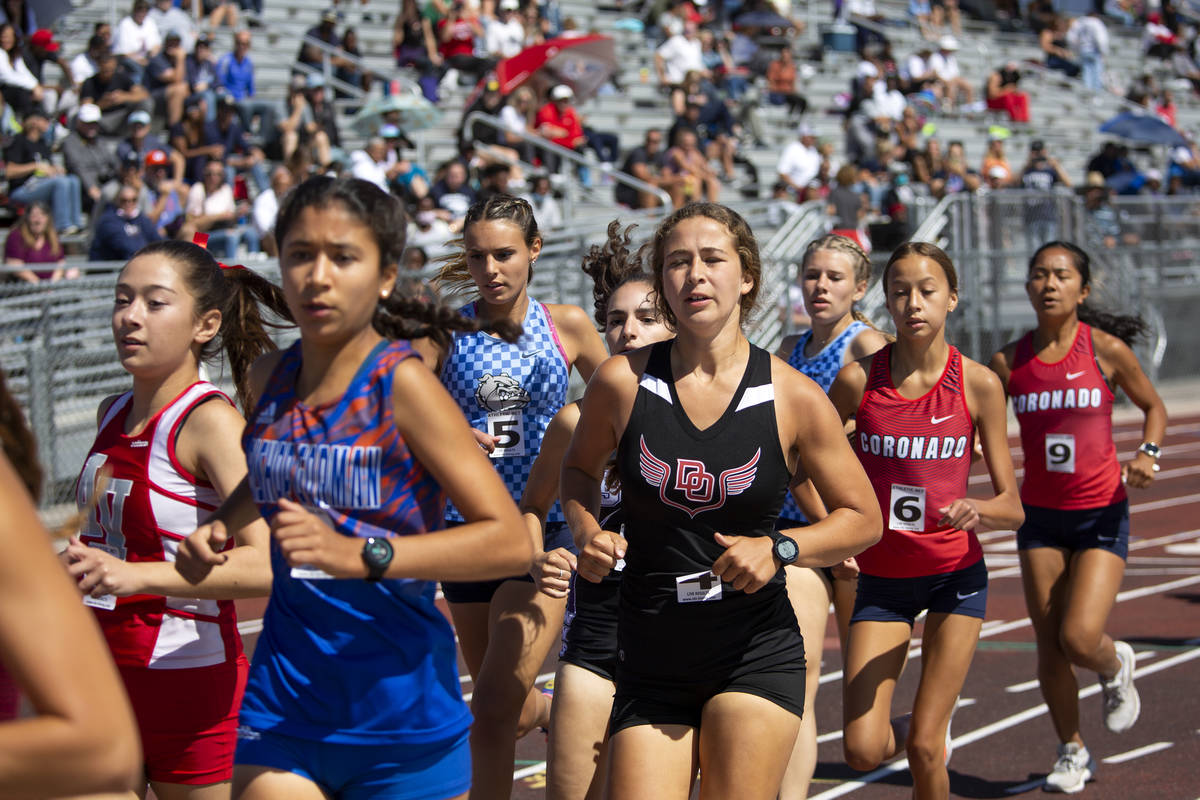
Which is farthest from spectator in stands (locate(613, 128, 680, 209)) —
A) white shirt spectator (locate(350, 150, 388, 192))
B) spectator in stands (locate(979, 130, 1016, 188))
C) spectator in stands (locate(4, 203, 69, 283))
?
spectator in stands (locate(4, 203, 69, 283))

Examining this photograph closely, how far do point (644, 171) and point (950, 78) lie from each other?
42.3 feet

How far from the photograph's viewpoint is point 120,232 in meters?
13.5

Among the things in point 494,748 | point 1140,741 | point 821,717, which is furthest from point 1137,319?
point 494,748

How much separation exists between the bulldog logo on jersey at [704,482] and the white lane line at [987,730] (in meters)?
2.85

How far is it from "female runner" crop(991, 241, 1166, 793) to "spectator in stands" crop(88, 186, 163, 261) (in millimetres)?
9141

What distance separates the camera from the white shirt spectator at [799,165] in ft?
72.2

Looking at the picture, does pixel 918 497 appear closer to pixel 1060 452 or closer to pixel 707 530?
pixel 1060 452

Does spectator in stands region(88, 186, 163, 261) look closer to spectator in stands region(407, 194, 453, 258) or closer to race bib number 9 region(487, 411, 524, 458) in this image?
spectator in stands region(407, 194, 453, 258)

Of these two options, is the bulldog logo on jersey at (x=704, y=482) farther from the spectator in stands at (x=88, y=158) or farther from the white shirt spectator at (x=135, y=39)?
the white shirt spectator at (x=135, y=39)

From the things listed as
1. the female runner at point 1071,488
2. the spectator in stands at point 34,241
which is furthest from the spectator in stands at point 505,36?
the female runner at point 1071,488

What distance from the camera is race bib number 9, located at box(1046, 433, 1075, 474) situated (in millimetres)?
6832

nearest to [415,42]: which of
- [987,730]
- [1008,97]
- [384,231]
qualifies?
[1008,97]

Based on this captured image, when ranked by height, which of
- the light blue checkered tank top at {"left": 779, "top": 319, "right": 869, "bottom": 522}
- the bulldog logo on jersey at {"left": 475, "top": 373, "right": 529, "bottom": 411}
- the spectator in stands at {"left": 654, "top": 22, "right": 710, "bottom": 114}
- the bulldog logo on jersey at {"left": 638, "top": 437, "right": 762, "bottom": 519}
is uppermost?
the bulldog logo on jersey at {"left": 638, "top": 437, "right": 762, "bottom": 519}

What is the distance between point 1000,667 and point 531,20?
16.7 metres
